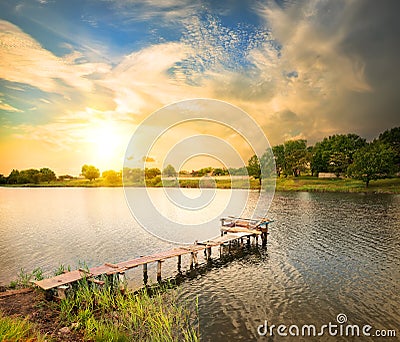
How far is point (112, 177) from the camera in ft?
A: 371

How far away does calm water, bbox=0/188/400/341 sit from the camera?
446 inches

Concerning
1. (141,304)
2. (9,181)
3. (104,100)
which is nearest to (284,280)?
(141,304)

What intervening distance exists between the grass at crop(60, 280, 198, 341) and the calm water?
900mm

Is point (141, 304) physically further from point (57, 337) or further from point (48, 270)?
point (48, 270)

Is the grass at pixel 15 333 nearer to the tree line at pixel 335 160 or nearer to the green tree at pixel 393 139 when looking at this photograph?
the tree line at pixel 335 160

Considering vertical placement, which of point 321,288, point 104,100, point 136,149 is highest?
point 104,100

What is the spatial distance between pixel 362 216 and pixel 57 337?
33627 mm

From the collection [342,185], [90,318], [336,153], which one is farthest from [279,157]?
[90,318]

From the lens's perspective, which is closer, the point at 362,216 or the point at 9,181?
Answer: the point at 362,216

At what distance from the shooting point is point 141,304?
1084cm

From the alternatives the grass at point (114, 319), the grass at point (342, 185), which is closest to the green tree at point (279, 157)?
the grass at point (342, 185)

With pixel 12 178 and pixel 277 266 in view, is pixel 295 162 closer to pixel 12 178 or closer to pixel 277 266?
pixel 277 266

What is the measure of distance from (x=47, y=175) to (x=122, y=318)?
439 ft

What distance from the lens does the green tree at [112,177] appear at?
109 m
